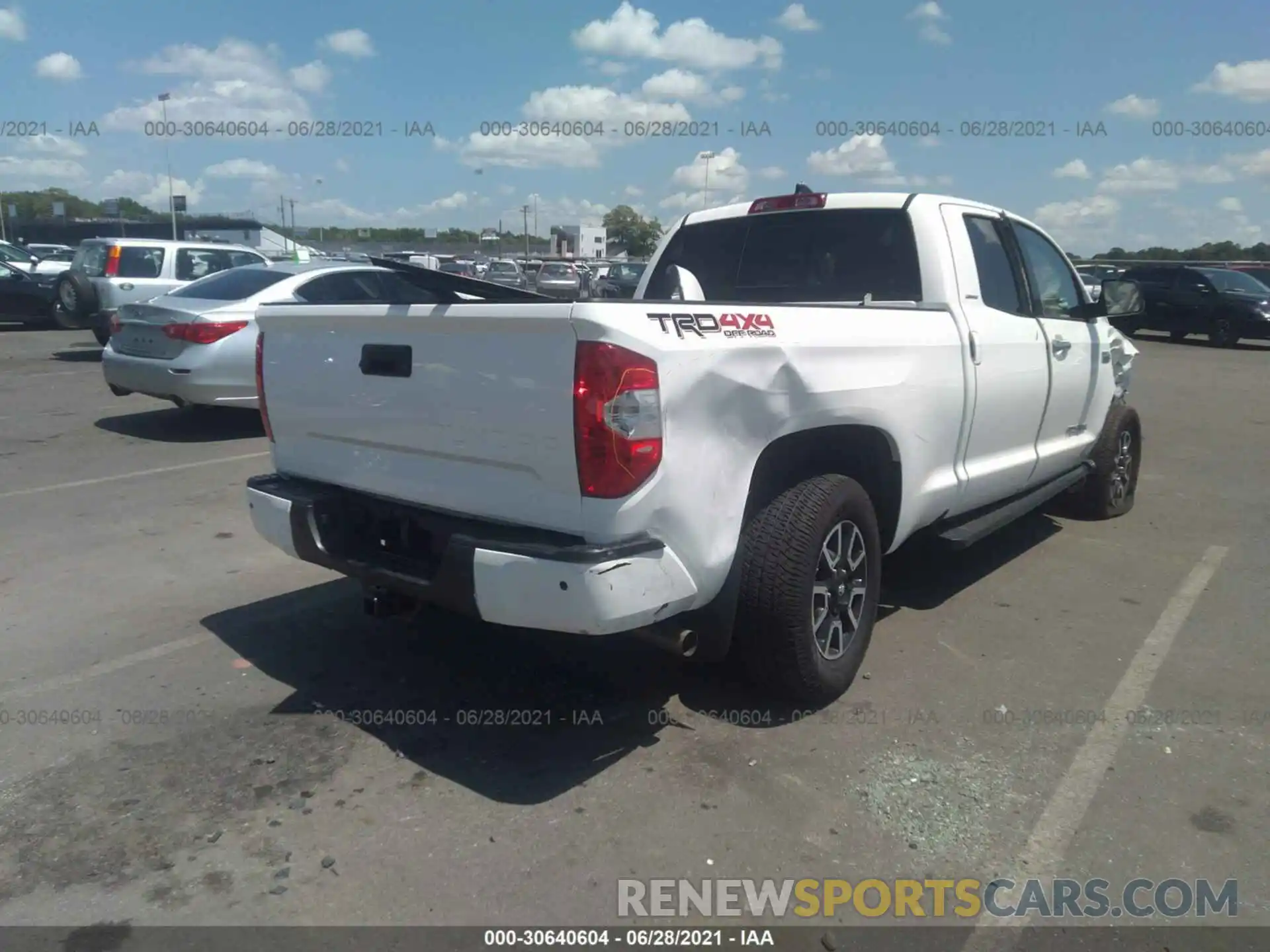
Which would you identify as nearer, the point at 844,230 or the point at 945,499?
the point at 945,499

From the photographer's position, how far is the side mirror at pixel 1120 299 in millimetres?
6125

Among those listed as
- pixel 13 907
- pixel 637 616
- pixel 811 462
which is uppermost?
pixel 811 462

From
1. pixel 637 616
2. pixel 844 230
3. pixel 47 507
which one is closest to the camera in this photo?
pixel 637 616

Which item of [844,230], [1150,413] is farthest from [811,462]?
[1150,413]

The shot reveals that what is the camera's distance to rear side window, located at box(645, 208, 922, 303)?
469 centimetres

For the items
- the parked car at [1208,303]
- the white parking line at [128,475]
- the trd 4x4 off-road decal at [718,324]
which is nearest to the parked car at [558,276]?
the parked car at [1208,303]

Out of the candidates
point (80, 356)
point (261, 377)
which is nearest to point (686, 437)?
point (261, 377)

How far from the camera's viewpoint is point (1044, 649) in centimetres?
450

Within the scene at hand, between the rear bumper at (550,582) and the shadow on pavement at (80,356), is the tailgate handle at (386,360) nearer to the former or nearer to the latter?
the rear bumper at (550,582)

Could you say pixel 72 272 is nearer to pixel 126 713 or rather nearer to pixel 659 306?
pixel 126 713

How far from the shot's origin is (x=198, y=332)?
865cm

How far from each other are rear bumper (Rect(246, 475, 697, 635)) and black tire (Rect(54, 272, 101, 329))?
12986 mm

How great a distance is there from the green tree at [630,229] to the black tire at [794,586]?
31.5m

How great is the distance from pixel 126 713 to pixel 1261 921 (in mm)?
3783
